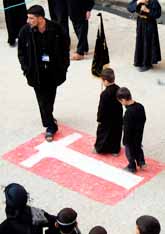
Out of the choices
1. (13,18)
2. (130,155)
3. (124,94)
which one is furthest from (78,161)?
(13,18)

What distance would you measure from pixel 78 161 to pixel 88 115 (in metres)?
1.37

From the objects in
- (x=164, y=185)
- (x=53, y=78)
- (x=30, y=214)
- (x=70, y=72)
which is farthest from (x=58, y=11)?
(x=30, y=214)

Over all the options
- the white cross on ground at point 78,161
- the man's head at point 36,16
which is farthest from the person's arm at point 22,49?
the white cross on ground at point 78,161

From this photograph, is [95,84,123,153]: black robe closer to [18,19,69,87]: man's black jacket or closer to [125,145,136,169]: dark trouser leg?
[125,145,136,169]: dark trouser leg

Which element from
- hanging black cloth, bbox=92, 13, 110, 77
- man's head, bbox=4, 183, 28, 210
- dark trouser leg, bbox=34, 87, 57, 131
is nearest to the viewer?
man's head, bbox=4, 183, 28, 210

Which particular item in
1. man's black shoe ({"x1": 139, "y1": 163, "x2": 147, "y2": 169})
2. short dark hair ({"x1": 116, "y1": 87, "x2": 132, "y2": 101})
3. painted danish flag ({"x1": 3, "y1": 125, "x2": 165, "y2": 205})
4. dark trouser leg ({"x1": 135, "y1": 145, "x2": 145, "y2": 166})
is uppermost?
short dark hair ({"x1": 116, "y1": 87, "x2": 132, "y2": 101})

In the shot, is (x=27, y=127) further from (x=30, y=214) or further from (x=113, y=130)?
(x=30, y=214)

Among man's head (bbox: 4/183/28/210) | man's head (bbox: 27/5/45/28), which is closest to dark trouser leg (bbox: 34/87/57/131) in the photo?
man's head (bbox: 27/5/45/28)

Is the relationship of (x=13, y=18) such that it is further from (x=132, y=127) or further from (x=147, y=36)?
(x=132, y=127)

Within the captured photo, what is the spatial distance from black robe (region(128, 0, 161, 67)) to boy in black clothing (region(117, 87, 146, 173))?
3.23m

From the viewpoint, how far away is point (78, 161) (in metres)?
8.34

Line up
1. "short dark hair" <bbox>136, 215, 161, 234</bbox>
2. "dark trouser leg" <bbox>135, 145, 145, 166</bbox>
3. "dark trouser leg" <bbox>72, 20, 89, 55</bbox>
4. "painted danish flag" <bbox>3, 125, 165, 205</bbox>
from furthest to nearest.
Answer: "dark trouser leg" <bbox>72, 20, 89, 55</bbox> < "dark trouser leg" <bbox>135, 145, 145, 166</bbox> < "painted danish flag" <bbox>3, 125, 165, 205</bbox> < "short dark hair" <bbox>136, 215, 161, 234</bbox>

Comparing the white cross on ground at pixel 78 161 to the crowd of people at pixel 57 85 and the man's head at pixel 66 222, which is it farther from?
the man's head at pixel 66 222

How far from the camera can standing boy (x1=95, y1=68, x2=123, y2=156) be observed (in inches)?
311
